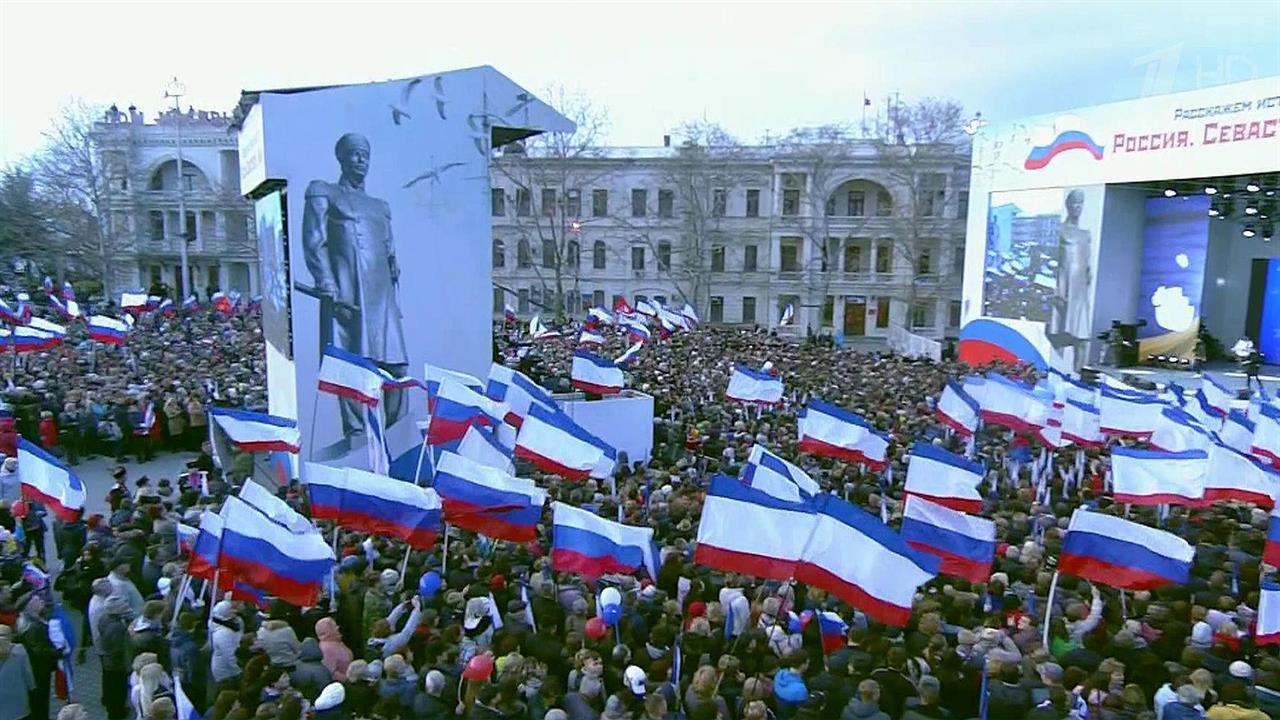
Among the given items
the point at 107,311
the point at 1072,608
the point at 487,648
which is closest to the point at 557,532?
the point at 487,648

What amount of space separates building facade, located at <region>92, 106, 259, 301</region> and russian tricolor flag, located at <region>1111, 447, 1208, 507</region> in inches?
1965

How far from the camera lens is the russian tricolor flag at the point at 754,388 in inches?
635

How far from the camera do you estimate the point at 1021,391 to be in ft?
45.9

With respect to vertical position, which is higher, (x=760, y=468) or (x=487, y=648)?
(x=760, y=468)

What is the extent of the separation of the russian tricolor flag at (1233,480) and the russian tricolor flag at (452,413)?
8.48 meters

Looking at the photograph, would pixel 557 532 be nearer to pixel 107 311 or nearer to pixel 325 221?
pixel 325 221

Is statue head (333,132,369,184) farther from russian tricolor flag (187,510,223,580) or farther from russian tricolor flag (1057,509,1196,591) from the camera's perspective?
russian tricolor flag (1057,509,1196,591)

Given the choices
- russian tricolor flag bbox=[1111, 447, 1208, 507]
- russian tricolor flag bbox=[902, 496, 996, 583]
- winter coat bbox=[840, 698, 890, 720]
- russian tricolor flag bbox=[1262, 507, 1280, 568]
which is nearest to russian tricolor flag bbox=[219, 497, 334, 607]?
winter coat bbox=[840, 698, 890, 720]

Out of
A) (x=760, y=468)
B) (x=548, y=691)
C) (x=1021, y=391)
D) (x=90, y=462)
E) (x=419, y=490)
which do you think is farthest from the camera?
(x=90, y=462)

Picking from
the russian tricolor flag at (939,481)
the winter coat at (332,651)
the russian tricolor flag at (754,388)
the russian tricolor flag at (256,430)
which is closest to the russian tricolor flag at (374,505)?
the winter coat at (332,651)

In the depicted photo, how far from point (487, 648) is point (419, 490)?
6.30 feet

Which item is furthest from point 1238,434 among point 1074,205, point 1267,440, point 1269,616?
point 1074,205

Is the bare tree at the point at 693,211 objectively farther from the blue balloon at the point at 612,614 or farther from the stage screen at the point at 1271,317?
the blue balloon at the point at 612,614

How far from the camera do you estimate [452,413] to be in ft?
36.9
